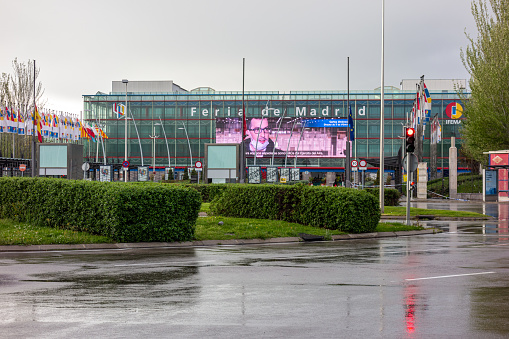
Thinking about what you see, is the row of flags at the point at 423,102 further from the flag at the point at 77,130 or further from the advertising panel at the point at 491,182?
the flag at the point at 77,130

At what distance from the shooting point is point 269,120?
369 feet

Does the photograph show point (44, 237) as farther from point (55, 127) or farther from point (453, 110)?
point (453, 110)

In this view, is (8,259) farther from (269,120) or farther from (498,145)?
(269,120)

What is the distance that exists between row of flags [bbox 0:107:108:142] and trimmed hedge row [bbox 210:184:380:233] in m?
42.3

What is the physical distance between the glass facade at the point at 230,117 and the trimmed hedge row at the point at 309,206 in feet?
280

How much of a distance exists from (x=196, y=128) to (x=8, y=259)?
107 metres

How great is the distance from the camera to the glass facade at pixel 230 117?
115 meters

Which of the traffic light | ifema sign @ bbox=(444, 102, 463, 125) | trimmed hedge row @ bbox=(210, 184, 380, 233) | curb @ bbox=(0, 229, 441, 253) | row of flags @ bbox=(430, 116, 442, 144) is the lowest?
curb @ bbox=(0, 229, 441, 253)

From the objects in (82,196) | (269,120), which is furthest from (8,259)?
(269,120)

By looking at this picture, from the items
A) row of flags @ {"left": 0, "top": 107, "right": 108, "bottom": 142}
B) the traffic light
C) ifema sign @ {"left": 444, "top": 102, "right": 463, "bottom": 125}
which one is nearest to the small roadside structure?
ifema sign @ {"left": 444, "top": 102, "right": 463, "bottom": 125}

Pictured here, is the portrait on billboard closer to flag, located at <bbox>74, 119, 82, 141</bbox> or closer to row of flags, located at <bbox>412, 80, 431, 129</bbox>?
flag, located at <bbox>74, 119, 82, 141</bbox>

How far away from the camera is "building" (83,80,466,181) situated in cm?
11200

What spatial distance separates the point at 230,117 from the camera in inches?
4577

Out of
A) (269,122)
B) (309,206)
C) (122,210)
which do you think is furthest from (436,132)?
(122,210)
